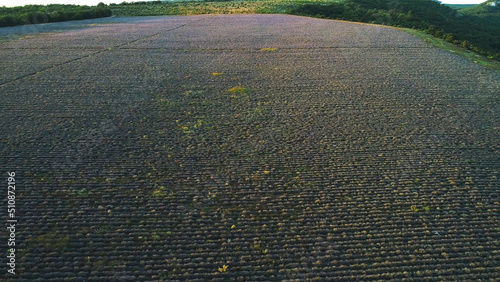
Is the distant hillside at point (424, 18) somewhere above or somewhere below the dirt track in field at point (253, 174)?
above

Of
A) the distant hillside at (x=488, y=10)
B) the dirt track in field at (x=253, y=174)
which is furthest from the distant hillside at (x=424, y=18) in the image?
the dirt track in field at (x=253, y=174)

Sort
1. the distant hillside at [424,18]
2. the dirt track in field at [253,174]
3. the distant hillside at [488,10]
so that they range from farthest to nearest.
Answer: the distant hillside at [488,10] → the distant hillside at [424,18] → the dirt track in field at [253,174]

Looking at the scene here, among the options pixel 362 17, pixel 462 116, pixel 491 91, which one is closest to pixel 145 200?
pixel 462 116

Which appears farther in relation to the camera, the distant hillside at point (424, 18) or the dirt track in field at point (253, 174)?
the distant hillside at point (424, 18)

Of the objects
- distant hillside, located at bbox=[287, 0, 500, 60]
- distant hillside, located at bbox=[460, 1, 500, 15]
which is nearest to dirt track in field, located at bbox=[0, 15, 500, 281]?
distant hillside, located at bbox=[287, 0, 500, 60]

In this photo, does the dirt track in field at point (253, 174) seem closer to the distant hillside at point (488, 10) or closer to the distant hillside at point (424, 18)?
the distant hillside at point (424, 18)

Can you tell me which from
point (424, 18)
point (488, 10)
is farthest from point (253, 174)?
point (488, 10)

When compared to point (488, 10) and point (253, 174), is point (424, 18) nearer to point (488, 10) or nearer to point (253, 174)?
point (488, 10)
